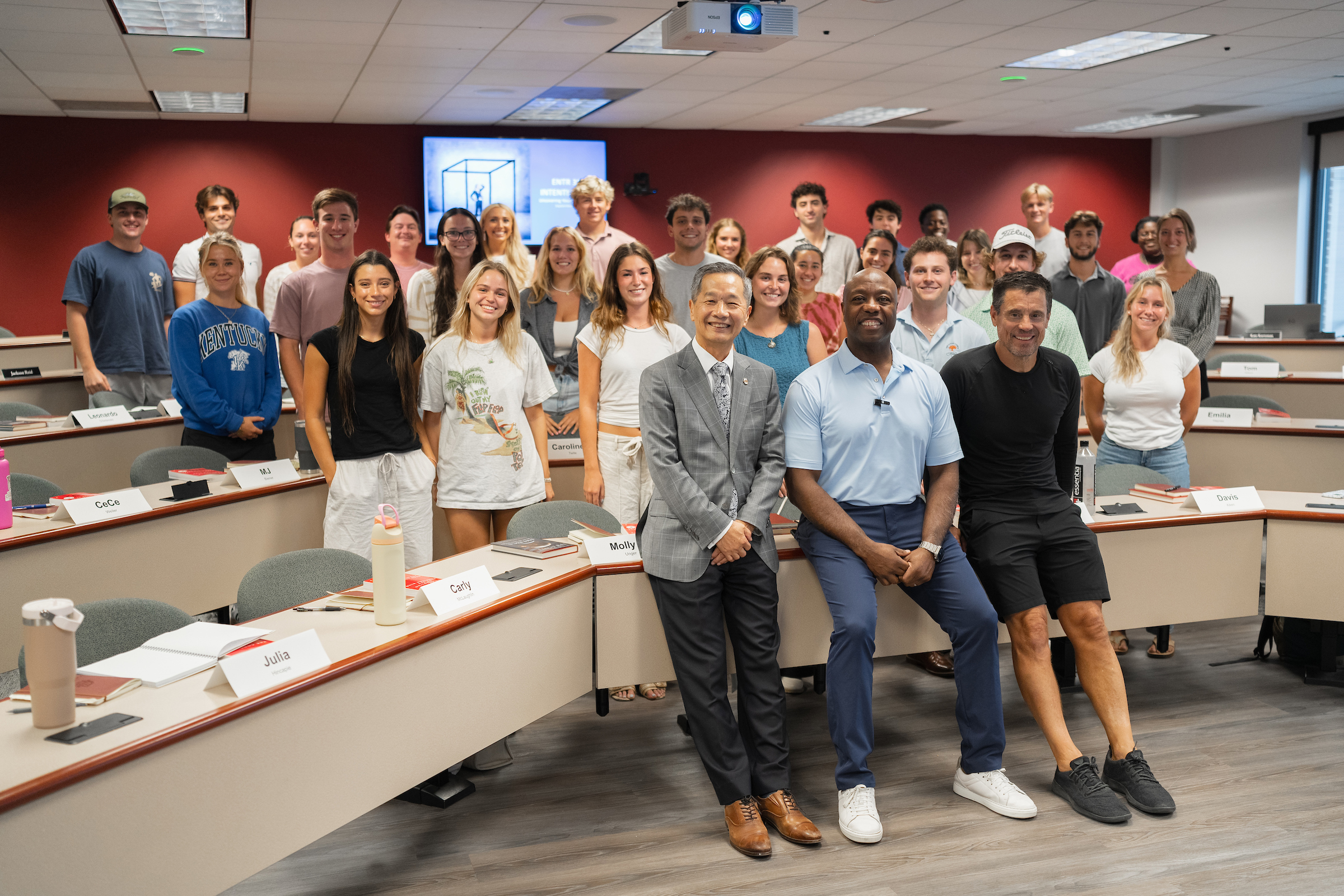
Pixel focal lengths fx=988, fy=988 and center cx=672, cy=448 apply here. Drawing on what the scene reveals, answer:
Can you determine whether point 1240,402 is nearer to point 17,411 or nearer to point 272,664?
point 272,664

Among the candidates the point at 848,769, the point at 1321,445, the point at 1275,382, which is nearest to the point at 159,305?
the point at 848,769

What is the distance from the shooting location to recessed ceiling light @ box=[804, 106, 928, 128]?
9156 mm

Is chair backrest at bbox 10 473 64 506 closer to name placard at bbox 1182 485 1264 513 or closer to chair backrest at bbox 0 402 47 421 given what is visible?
chair backrest at bbox 0 402 47 421

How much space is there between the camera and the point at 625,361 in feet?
11.6

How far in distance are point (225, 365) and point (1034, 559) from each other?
3.27m

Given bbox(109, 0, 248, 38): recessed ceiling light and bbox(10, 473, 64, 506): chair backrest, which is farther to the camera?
bbox(109, 0, 248, 38): recessed ceiling light

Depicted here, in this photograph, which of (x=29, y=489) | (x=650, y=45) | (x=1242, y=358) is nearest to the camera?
(x=29, y=489)

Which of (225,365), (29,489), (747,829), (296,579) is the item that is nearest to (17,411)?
(225,365)

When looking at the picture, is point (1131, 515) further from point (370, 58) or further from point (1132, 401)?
point (370, 58)

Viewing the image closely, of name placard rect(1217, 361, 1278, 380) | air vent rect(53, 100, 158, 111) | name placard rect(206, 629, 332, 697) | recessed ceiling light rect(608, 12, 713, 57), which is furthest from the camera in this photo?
air vent rect(53, 100, 158, 111)

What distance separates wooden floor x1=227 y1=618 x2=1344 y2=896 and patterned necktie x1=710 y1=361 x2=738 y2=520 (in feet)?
3.22

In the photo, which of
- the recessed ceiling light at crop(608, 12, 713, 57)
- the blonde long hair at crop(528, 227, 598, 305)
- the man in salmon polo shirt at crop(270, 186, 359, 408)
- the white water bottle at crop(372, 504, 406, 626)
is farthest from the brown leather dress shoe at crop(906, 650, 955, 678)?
the recessed ceiling light at crop(608, 12, 713, 57)

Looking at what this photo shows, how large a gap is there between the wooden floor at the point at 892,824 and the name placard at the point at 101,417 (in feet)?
9.26

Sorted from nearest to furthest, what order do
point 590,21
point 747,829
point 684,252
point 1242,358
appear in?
point 747,829 → point 684,252 → point 590,21 → point 1242,358
